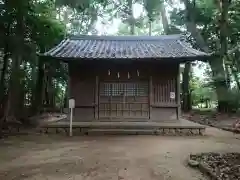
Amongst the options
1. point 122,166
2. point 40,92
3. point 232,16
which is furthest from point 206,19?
point 122,166

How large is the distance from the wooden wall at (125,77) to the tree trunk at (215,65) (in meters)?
4.78

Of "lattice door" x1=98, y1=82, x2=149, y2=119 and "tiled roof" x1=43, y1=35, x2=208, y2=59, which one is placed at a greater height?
"tiled roof" x1=43, y1=35, x2=208, y2=59

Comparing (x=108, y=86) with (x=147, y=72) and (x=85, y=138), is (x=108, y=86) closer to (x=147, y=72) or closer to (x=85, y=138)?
(x=147, y=72)

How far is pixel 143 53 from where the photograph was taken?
12984mm

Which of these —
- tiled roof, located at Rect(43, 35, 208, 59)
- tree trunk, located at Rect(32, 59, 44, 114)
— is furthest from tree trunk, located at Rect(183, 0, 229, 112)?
tree trunk, located at Rect(32, 59, 44, 114)

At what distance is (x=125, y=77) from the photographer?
13242 millimetres

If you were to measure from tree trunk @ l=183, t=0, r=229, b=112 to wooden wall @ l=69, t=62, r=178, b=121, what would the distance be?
4783mm

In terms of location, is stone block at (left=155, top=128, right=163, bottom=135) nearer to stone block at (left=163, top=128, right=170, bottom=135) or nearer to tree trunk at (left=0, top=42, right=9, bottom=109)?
stone block at (left=163, top=128, right=170, bottom=135)

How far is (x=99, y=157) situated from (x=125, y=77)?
21.7 ft

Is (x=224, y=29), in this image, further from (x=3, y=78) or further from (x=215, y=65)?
(x=3, y=78)

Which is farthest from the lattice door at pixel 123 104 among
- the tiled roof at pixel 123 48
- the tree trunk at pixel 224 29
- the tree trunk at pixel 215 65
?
the tree trunk at pixel 224 29

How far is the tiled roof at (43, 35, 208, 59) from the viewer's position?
12414 mm

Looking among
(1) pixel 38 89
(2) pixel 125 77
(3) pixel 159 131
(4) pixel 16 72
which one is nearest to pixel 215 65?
(2) pixel 125 77

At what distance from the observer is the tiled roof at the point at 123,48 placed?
12.4 meters
